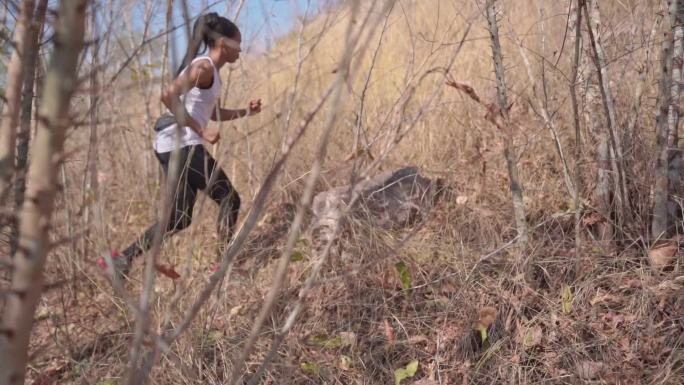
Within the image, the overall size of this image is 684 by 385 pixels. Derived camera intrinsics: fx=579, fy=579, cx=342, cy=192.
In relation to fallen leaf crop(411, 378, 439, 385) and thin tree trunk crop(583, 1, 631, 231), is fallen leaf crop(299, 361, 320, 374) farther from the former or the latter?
thin tree trunk crop(583, 1, 631, 231)

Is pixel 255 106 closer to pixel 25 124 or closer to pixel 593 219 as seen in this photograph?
pixel 25 124

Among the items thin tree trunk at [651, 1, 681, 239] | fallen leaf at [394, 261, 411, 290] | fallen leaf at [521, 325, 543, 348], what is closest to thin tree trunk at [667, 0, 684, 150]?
thin tree trunk at [651, 1, 681, 239]

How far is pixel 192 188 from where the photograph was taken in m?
3.14

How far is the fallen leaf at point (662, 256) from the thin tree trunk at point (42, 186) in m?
2.23

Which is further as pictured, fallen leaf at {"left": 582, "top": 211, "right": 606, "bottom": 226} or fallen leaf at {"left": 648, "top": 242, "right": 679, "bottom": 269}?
fallen leaf at {"left": 582, "top": 211, "right": 606, "bottom": 226}

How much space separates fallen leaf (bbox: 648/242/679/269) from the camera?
7.59 ft

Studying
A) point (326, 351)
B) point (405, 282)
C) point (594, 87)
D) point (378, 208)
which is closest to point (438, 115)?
point (378, 208)

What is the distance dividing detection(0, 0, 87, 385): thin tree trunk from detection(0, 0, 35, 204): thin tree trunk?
12.6 inches

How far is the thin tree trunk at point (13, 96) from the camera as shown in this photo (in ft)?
3.50

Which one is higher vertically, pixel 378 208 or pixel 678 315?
pixel 378 208

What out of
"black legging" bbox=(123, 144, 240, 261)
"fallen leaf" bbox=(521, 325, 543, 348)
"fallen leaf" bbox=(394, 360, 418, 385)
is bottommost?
"fallen leaf" bbox=(394, 360, 418, 385)

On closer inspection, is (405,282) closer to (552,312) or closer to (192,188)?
(552,312)

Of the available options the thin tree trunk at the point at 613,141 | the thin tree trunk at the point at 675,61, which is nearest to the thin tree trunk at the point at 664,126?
the thin tree trunk at the point at 675,61

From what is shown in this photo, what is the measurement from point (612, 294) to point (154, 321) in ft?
5.98
